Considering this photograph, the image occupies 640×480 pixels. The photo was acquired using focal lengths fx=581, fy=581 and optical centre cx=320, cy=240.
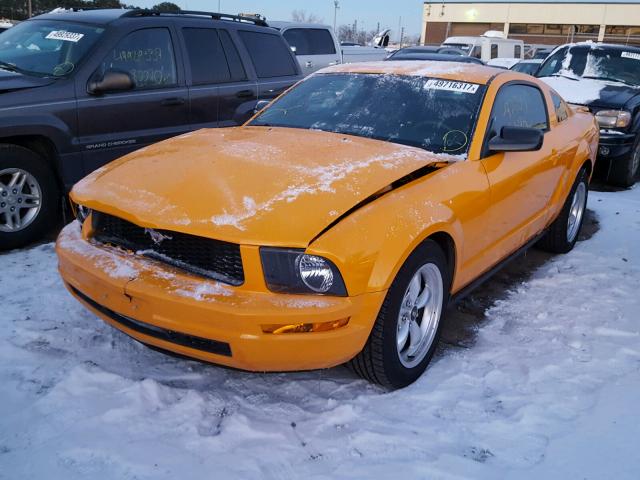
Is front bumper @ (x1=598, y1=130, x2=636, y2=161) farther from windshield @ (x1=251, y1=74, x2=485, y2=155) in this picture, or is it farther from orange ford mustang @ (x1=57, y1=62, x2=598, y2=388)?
windshield @ (x1=251, y1=74, x2=485, y2=155)

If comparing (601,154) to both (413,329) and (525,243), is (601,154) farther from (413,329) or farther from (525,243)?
(413,329)

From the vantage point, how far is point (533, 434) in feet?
8.63

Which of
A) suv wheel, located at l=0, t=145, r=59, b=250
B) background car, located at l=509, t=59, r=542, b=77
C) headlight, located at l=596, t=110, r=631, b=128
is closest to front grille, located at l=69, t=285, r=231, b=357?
suv wheel, located at l=0, t=145, r=59, b=250

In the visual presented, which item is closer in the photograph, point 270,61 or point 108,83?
point 108,83

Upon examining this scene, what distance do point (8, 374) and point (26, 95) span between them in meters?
2.40

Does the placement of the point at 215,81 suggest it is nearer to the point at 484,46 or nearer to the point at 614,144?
the point at 614,144

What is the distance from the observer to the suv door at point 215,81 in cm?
549

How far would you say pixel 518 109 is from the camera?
4121 millimetres

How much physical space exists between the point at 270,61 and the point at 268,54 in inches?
3.0

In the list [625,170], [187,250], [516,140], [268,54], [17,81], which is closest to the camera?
[187,250]

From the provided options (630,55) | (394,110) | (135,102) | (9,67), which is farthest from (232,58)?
(630,55)

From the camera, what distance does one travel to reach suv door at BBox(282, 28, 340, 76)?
10.3 metres

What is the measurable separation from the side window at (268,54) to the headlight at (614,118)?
4.05m

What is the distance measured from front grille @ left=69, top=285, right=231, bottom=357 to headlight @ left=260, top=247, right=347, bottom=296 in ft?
1.12
